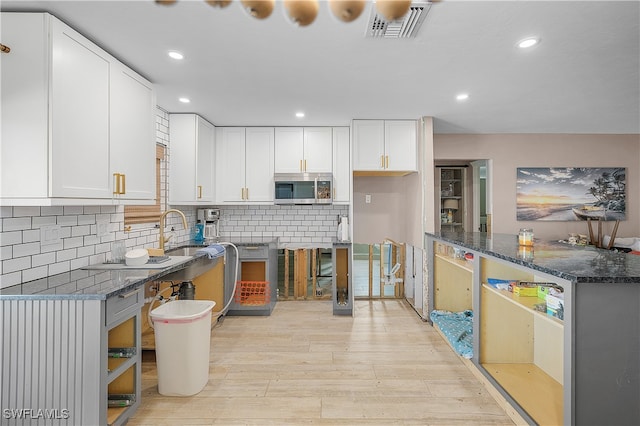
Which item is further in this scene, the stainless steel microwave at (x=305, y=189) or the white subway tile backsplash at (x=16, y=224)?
the stainless steel microwave at (x=305, y=189)

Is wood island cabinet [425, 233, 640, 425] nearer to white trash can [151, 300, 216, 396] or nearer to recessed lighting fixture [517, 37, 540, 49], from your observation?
recessed lighting fixture [517, 37, 540, 49]

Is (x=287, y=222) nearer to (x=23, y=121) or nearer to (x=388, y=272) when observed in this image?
(x=388, y=272)

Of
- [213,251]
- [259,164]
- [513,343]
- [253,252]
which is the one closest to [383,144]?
[259,164]

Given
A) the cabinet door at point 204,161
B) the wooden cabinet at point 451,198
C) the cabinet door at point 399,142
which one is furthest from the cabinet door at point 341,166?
the wooden cabinet at point 451,198

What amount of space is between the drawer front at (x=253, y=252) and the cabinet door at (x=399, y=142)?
1836mm

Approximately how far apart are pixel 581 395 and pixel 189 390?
7.62ft

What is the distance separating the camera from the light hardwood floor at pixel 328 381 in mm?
2121

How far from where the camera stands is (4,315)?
5.52 feet

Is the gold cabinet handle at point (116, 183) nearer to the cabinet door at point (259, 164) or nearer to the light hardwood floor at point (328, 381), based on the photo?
the light hardwood floor at point (328, 381)

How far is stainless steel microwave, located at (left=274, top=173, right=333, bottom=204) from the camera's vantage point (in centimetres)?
427

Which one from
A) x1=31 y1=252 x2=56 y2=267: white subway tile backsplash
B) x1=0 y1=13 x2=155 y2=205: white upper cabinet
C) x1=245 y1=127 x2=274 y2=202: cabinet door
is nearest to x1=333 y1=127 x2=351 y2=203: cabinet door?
x1=245 y1=127 x2=274 y2=202: cabinet door

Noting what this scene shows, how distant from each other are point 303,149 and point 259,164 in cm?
62

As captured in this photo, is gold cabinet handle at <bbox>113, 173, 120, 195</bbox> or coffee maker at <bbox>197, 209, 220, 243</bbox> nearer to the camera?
gold cabinet handle at <bbox>113, 173, 120, 195</bbox>

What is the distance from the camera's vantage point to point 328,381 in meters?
2.54
